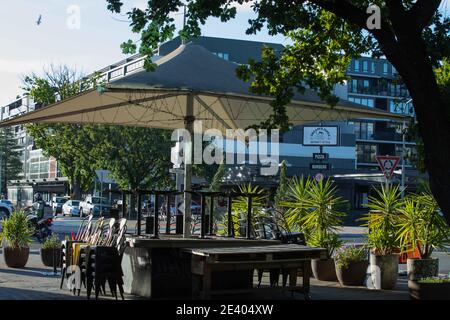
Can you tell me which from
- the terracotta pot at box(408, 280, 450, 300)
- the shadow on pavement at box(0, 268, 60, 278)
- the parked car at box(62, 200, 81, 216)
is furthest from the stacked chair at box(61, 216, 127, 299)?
the parked car at box(62, 200, 81, 216)

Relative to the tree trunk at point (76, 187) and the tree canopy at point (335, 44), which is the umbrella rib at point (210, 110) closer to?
the tree canopy at point (335, 44)

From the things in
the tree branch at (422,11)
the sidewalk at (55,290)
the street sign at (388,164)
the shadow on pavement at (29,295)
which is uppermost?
the tree branch at (422,11)

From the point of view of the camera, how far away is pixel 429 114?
838 centimetres

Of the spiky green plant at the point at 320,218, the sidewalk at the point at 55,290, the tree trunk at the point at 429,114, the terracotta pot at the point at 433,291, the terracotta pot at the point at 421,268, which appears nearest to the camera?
the tree trunk at the point at 429,114

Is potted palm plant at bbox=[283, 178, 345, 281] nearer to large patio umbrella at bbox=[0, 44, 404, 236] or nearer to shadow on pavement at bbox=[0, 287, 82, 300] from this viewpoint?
large patio umbrella at bbox=[0, 44, 404, 236]

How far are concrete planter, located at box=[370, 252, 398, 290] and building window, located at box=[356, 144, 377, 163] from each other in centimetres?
8327

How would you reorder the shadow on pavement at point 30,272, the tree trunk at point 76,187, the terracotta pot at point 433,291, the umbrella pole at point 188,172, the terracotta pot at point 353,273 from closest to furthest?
1. the terracotta pot at point 433,291
2. the umbrella pole at point 188,172
3. the terracotta pot at point 353,273
4. the shadow on pavement at point 30,272
5. the tree trunk at point 76,187

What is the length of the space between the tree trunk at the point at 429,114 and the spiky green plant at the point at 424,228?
12.9 ft

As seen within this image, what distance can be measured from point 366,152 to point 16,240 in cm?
8392

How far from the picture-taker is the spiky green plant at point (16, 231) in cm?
1497

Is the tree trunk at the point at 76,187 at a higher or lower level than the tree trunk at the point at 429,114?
lower

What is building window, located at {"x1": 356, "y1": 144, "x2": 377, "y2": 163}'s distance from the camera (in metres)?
94.6

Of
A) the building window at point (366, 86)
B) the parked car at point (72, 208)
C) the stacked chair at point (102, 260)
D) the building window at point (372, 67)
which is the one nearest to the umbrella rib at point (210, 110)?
the stacked chair at point (102, 260)
